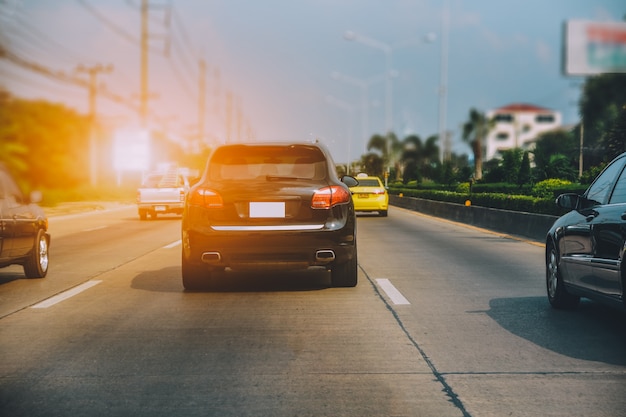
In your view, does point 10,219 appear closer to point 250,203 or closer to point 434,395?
point 250,203

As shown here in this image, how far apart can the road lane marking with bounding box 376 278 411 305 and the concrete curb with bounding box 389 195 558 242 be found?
8.19 m

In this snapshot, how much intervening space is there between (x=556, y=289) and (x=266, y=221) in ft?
10.4

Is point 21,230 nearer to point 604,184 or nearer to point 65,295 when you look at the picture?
point 65,295

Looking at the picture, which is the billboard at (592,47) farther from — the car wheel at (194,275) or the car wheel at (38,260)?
the car wheel at (194,275)

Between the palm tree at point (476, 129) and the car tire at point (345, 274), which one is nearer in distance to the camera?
the car tire at point (345, 274)

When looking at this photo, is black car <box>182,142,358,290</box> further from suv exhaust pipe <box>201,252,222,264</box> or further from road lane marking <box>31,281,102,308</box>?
road lane marking <box>31,281,102,308</box>

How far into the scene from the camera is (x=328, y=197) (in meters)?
10.0

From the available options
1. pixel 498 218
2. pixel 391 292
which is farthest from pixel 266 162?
pixel 498 218

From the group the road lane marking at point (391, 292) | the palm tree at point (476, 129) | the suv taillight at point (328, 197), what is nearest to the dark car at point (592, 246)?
the road lane marking at point (391, 292)

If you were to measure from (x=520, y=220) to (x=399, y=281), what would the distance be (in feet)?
38.0

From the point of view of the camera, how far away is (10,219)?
35.7 feet

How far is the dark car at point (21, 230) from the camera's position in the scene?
10.8 m

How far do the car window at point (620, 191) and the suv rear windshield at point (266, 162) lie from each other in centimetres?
346

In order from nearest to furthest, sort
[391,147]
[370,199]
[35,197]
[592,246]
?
[592,246]
[35,197]
[370,199]
[391,147]
